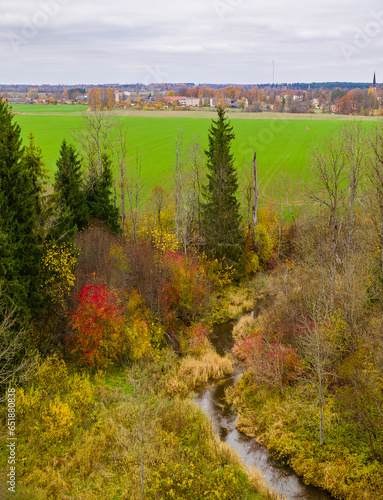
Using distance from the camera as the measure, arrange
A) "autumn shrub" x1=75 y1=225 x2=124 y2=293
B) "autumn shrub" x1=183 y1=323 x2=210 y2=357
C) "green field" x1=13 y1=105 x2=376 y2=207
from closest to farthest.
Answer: "autumn shrub" x1=75 y1=225 x2=124 y2=293 < "autumn shrub" x1=183 y1=323 x2=210 y2=357 < "green field" x1=13 y1=105 x2=376 y2=207

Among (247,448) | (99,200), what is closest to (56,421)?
(247,448)

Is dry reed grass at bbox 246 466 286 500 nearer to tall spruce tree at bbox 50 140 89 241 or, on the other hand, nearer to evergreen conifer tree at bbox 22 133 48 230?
evergreen conifer tree at bbox 22 133 48 230

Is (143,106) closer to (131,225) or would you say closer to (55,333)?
(131,225)

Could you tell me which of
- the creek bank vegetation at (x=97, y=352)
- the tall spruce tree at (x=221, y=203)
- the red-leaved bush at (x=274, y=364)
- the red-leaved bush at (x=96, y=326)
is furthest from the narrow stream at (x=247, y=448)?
the tall spruce tree at (x=221, y=203)

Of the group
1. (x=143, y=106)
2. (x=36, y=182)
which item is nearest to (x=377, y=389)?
(x=36, y=182)

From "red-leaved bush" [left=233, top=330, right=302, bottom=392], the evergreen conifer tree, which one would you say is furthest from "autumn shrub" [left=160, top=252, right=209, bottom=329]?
the evergreen conifer tree

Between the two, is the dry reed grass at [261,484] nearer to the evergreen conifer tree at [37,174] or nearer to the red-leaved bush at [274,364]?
the red-leaved bush at [274,364]
